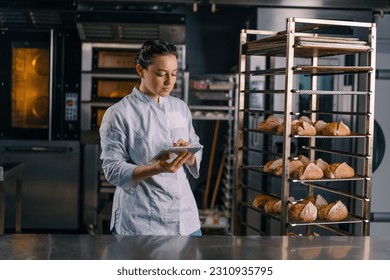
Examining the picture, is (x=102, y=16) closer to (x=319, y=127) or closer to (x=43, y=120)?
(x=43, y=120)

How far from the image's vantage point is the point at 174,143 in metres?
2.85

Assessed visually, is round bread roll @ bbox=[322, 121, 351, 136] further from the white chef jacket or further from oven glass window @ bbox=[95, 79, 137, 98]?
oven glass window @ bbox=[95, 79, 137, 98]

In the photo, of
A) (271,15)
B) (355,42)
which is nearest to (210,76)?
(271,15)

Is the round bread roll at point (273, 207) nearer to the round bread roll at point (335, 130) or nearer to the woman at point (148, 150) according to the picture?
the round bread roll at point (335, 130)

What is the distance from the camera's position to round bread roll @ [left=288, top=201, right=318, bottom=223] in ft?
10.8

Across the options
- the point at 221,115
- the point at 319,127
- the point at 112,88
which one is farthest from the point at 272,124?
the point at 112,88

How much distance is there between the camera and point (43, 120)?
625 cm

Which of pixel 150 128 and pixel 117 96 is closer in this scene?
pixel 150 128

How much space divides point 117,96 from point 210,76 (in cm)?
91

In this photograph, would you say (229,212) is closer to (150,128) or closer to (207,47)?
(207,47)

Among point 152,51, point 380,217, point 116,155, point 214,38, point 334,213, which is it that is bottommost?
point 380,217

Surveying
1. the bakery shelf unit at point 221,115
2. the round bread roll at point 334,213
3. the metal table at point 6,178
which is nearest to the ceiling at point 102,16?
the bakery shelf unit at point 221,115

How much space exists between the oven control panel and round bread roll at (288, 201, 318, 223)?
338cm

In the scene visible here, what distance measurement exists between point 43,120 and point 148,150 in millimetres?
3626
